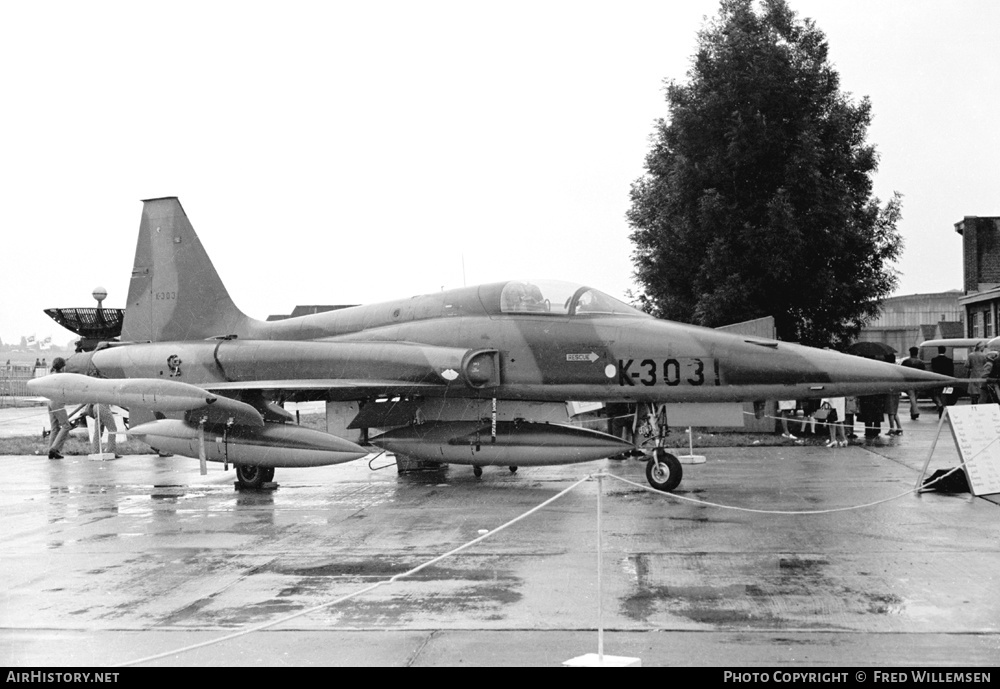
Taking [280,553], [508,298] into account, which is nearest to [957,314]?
[508,298]

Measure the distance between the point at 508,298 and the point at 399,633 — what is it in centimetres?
739

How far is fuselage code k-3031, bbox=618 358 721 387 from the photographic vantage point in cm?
1153

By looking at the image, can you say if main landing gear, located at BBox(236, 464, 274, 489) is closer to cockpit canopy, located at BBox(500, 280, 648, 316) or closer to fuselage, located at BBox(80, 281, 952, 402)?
fuselage, located at BBox(80, 281, 952, 402)

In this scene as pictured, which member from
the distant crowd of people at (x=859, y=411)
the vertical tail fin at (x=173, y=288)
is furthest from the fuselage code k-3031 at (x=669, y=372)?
the distant crowd of people at (x=859, y=411)

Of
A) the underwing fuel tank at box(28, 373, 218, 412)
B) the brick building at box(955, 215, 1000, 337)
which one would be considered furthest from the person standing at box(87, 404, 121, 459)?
the brick building at box(955, 215, 1000, 337)

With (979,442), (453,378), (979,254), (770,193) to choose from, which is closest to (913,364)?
(770,193)

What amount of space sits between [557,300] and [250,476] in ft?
16.1

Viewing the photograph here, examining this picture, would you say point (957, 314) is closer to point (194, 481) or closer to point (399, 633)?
point (194, 481)

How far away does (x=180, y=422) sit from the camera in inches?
522

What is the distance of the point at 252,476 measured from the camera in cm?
1323

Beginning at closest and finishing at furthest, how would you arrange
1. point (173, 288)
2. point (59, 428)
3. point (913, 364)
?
point (173, 288)
point (59, 428)
point (913, 364)

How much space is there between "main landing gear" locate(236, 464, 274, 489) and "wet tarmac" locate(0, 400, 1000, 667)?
0.23m

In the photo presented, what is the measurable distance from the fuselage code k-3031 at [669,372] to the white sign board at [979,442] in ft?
9.39

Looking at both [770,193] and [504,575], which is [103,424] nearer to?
[504,575]
